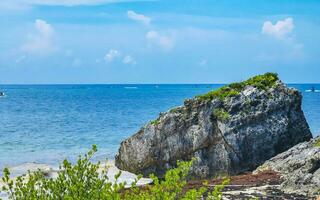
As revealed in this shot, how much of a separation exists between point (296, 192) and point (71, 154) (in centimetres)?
2691

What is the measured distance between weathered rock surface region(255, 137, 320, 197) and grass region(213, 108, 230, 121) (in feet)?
10.4

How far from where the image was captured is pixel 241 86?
30.4 meters

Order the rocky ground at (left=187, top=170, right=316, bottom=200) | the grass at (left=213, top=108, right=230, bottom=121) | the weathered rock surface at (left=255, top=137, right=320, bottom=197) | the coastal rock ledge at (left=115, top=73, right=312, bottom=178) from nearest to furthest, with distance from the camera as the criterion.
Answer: the rocky ground at (left=187, top=170, right=316, bottom=200), the weathered rock surface at (left=255, top=137, right=320, bottom=197), the coastal rock ledge at (left=115, top=73, right=312, bottom=178), the grass at (left=213, top=108, right=230, bottom=121)

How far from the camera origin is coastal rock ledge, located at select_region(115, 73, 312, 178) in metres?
27.9

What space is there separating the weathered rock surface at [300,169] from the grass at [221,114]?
3.16 meters

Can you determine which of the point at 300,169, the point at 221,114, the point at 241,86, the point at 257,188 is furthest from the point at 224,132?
the point at 300,169

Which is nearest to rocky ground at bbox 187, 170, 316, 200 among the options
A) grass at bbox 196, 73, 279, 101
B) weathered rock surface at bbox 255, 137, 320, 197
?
weathered rock surface at bbox 255, 137, 320, 197

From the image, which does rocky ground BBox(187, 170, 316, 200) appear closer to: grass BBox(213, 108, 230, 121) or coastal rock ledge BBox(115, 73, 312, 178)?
coastal rock ledge BBox(115, 73, 312, 178)

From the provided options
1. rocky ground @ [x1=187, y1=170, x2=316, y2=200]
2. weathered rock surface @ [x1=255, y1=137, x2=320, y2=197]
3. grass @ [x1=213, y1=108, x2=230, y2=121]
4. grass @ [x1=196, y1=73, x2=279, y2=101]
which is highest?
grass @ [x1=196, y1=73, x2=279, y2=101]

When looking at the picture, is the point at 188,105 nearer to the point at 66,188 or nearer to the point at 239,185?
the point at 239,185

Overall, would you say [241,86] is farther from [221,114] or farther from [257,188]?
[257,188]

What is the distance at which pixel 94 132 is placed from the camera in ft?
212

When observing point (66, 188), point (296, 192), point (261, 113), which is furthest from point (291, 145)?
point (66, 188)

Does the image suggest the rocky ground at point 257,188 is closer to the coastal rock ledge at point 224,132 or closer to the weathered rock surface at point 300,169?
the weathered rock surface at point 300,169
